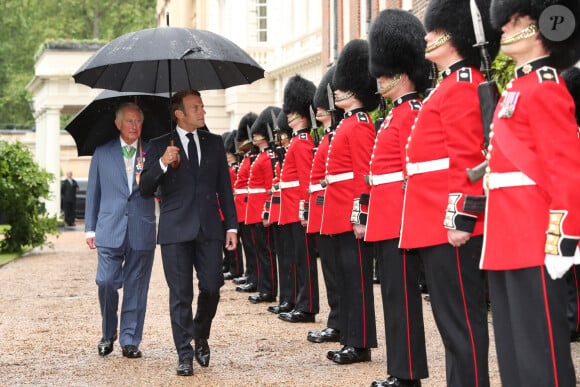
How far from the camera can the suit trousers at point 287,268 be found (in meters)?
9.23

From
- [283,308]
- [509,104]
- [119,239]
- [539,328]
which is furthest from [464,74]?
[283,308]

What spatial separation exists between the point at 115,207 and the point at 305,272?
2192mm

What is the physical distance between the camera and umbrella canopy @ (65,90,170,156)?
24.2ft

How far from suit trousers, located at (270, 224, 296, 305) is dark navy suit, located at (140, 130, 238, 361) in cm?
259

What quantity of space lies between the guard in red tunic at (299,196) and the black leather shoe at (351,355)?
2217 millimetres

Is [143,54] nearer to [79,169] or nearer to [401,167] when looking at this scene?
[401,167]

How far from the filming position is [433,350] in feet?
23.4

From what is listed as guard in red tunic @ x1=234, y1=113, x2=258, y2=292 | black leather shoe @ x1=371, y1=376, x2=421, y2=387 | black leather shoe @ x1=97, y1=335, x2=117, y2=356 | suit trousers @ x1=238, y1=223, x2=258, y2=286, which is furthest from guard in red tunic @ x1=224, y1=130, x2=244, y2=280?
black leather shoe @ x1=371, y1=376, x2=421, y2=387

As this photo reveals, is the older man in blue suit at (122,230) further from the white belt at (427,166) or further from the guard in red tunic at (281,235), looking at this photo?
the white belt at (427,166)

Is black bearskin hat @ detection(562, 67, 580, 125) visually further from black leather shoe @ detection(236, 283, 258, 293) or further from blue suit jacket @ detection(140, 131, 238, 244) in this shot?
black leather shoe @ detection(236, 283, 258, 293)

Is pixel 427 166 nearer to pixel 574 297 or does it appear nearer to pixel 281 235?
pixel 574 297

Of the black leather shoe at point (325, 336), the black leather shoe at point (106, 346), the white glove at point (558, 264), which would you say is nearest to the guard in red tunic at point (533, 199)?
the white glove at point (558, 264)

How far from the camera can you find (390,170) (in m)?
5.55

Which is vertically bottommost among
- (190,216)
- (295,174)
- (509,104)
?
(190,216)
